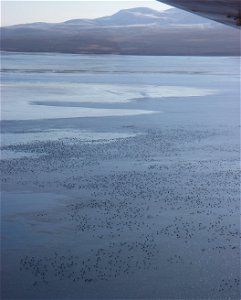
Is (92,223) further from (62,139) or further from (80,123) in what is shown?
(80,123)

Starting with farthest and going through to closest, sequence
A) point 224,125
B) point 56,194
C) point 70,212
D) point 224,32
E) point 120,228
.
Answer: point 224,32 → point 224,125 → point 56,194 → point 70,212 → point 120,228

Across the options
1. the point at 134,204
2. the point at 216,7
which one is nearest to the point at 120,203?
the point at 134,204

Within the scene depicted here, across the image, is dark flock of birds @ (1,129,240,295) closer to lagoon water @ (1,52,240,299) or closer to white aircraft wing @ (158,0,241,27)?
lagoon water @ (1,52,240,299)

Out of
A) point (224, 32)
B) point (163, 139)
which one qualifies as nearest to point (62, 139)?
point (163, 139)

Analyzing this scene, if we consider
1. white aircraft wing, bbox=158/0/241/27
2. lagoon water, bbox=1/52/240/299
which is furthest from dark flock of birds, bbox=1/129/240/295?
white aircraft wing, bbox=158/0/241/27

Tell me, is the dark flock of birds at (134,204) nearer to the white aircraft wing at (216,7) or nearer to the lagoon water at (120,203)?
the lagoon water at (120,203)

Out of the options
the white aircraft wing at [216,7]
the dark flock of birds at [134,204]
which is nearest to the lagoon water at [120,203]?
the dark flock of birds at [134,204]

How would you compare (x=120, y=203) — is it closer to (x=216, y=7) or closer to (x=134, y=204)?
(x=134, y=204)
